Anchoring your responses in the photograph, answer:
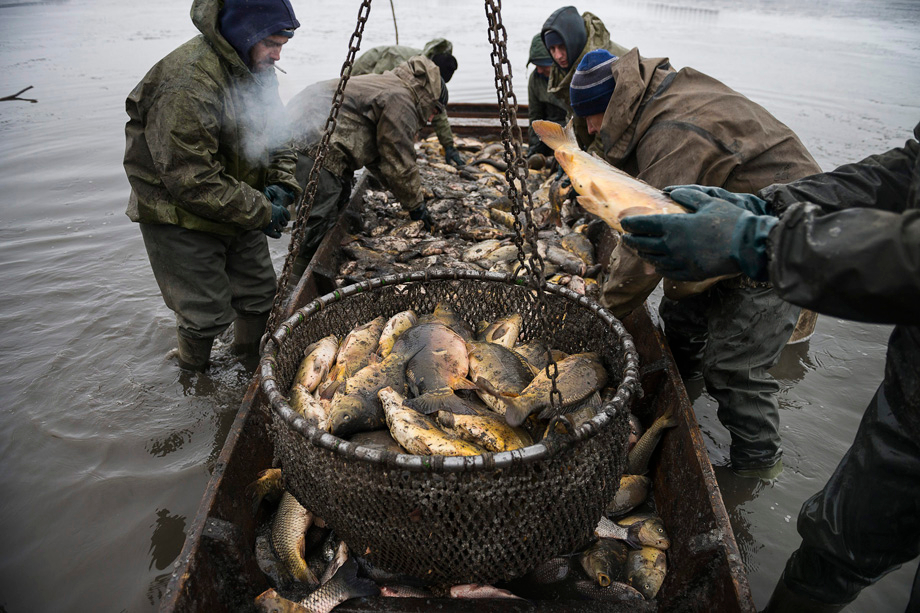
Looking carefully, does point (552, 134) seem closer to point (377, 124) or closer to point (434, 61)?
point (377, 124)

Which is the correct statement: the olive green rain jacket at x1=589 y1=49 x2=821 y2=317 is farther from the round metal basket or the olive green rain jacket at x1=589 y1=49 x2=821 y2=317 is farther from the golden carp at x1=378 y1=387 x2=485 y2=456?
the golden carp at x1=378 y1=387 x2=485 y2=456

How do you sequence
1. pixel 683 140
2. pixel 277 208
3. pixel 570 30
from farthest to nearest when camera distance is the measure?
1. pixel 570 30
2. pixel 277 208
3. pixel 683 140

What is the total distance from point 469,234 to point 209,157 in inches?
116

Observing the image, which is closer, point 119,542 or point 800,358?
point 119,542

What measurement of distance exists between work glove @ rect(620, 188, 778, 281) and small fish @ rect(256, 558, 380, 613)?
1.82 m

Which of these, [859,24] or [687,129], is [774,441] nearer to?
[687,129]

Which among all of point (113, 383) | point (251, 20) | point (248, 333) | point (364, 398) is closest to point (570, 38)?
point (251, 20)

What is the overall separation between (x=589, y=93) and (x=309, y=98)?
130 inches

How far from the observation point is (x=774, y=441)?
3406 mm

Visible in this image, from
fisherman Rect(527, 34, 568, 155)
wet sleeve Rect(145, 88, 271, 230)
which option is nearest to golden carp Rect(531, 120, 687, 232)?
wet sleeve Rect(145, 88, 271, 230)

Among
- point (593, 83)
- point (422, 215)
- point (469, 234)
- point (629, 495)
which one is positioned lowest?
point (629, 495)

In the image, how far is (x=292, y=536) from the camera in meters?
2.52

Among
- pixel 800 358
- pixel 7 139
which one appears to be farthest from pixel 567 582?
pixel 7 139

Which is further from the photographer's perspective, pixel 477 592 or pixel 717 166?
pixel 717 166
